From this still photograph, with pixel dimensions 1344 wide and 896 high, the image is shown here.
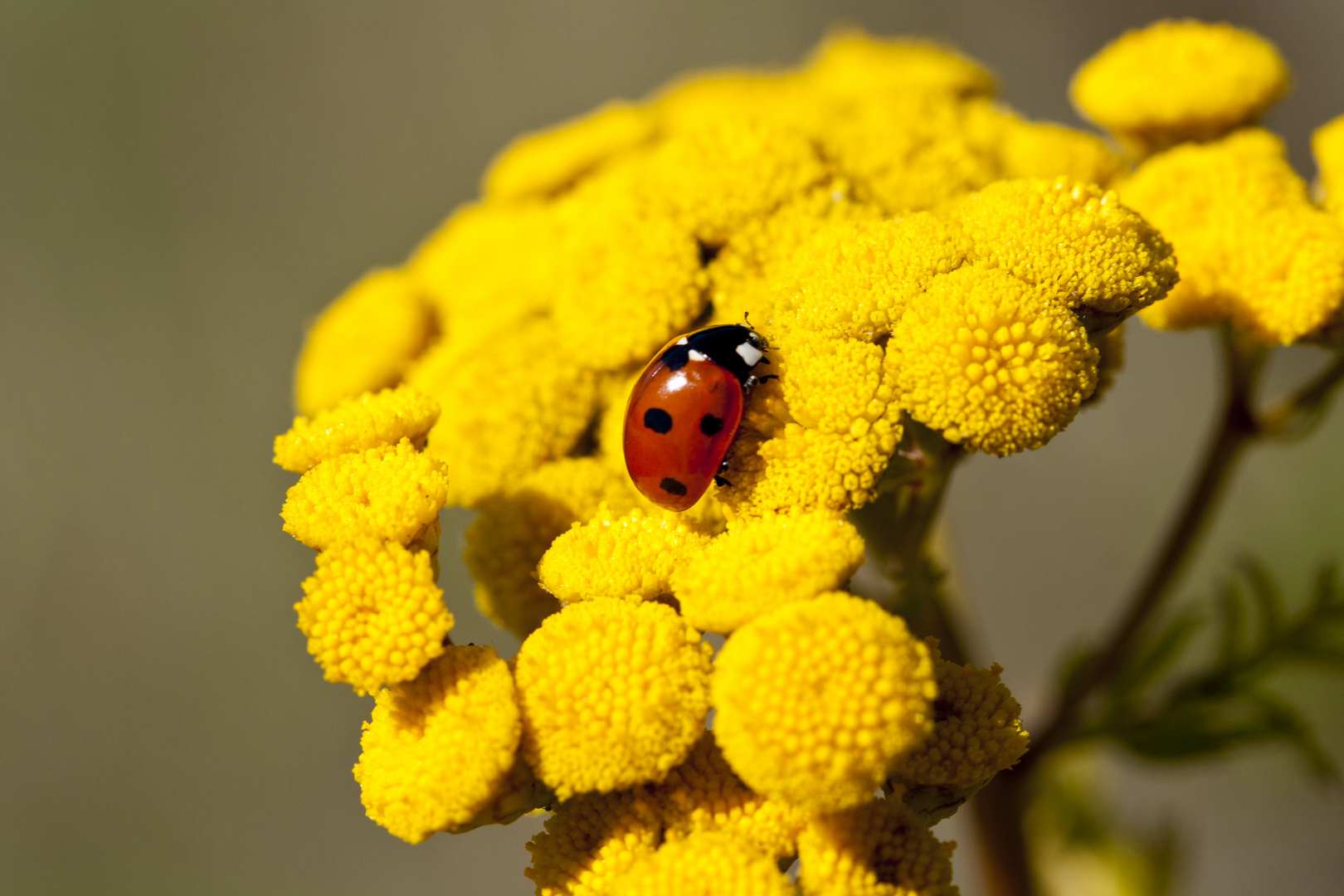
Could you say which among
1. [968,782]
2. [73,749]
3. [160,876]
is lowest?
[160,876]

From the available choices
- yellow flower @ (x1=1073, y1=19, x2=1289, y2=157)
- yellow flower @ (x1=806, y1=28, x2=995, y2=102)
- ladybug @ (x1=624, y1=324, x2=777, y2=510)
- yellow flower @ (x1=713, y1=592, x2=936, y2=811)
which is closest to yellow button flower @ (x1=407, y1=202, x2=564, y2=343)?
ladybug @ (x1=624, y1=324, x2=777, y2=510)

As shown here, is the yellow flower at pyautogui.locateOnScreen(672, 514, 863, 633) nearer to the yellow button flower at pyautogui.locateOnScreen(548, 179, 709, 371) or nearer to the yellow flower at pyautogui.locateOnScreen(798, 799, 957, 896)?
the yellow flower at pyautogui.locateOnScreen(798, 799, 957, 896)

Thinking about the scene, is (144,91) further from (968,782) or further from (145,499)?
(968,782)

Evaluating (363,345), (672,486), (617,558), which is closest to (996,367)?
(672,486)

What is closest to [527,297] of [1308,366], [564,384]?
[564,384]

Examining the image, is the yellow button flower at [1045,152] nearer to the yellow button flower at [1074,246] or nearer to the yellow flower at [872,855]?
the yellow button flower at [1074,246]

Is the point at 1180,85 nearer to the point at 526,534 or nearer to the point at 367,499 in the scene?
the point at 526,534
